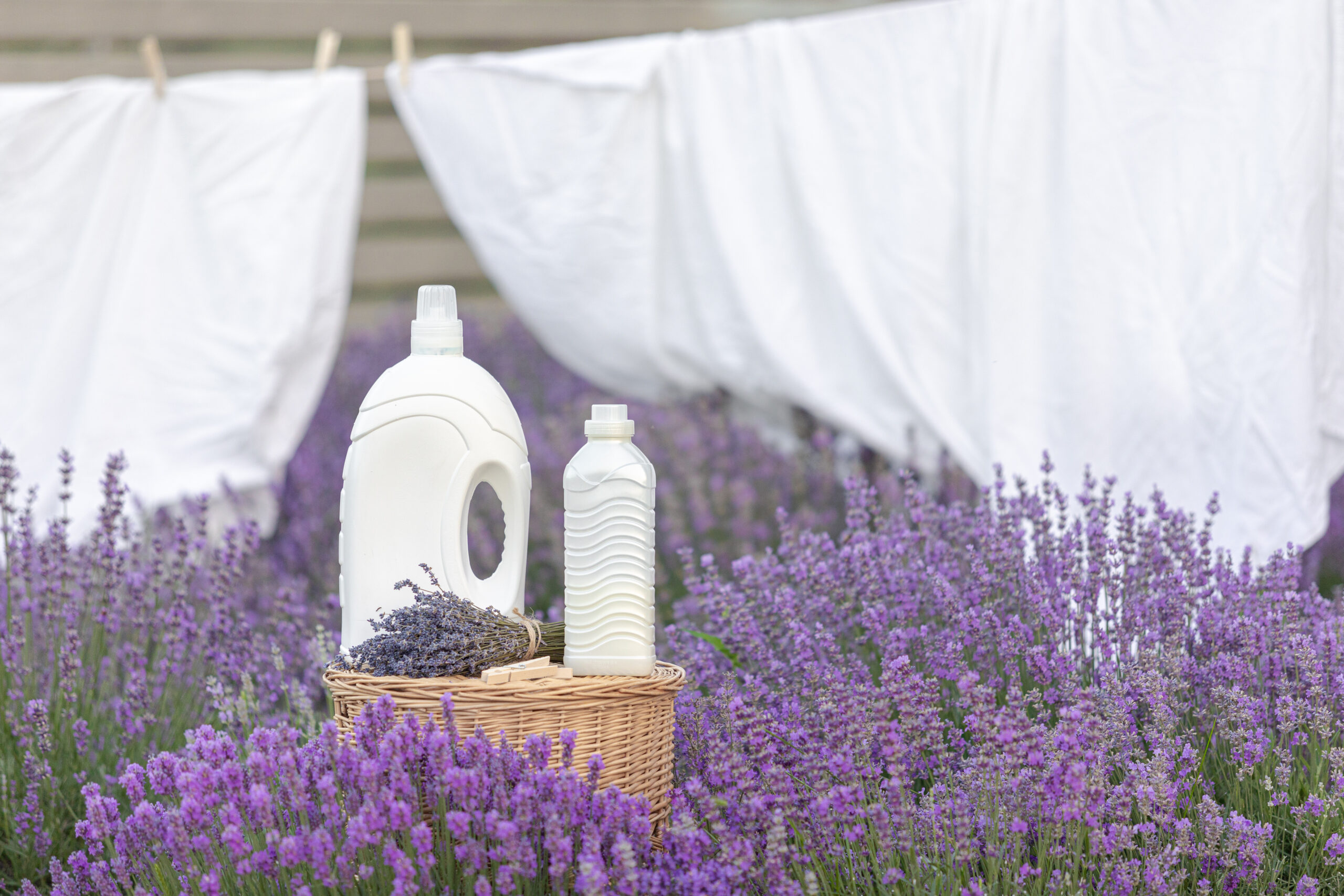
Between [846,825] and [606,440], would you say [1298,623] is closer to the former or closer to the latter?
[846,825]

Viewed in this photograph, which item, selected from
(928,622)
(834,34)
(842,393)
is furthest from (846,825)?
(834,34)

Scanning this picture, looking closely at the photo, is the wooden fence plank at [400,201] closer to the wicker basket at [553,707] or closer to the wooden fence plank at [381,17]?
the wooden fence plank at [381,17]

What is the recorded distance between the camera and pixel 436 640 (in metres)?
1.35

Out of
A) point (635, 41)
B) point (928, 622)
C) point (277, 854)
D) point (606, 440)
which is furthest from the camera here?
point (635, 41)

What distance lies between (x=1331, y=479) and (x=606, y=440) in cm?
176

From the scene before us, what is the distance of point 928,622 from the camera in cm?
186

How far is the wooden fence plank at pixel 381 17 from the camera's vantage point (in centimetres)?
392

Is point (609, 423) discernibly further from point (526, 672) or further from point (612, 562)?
point (526, 672)

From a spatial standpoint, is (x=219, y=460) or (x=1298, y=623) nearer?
(x=1298, y=623)

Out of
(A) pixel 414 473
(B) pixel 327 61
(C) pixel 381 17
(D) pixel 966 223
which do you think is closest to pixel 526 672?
(A) pixel 414 473

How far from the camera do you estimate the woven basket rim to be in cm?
132

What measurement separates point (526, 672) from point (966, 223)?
5.92 ft

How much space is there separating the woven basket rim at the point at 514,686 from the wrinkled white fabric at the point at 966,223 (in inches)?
61.9

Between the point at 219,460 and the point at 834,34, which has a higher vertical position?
the point at 834,34
